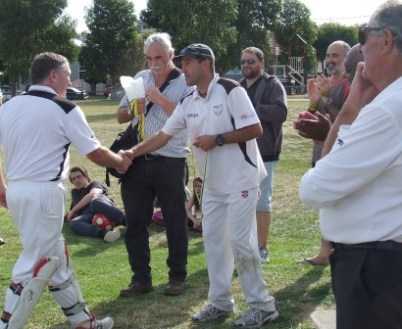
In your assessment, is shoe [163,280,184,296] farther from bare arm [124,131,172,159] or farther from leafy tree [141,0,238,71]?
leafy tree [141,0,238,71]

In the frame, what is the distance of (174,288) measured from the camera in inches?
232

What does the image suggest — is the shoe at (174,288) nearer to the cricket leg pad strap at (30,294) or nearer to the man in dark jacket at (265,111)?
the man in dark jacket at (265,111)

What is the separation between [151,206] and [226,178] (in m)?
1.30

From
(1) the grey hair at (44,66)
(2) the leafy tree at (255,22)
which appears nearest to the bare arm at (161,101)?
(1) the grey hair at (44,66)

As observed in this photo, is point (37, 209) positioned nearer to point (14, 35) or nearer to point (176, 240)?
point (176, 240)

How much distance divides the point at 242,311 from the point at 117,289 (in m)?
1.35

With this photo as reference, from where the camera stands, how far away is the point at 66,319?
5340 millimetres

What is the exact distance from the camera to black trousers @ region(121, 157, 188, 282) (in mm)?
5879

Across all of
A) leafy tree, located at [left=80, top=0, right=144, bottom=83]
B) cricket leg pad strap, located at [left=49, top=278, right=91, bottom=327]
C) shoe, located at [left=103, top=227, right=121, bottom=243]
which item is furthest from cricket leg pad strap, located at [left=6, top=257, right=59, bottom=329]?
leafy tree, located at [left=80, top=0, right=144, bottom=83]

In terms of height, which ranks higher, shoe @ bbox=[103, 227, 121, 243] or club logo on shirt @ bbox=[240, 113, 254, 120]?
club logo on shirt @ bbox=[240, 113, 254, 120]

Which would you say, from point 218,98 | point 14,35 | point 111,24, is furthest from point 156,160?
point 111,24

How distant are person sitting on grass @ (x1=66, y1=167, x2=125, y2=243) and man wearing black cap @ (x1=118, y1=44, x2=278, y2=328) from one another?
3185 millimetres

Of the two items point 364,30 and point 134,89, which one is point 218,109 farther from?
point 364,30

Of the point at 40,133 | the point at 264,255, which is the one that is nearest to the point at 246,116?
the point at 40,133
